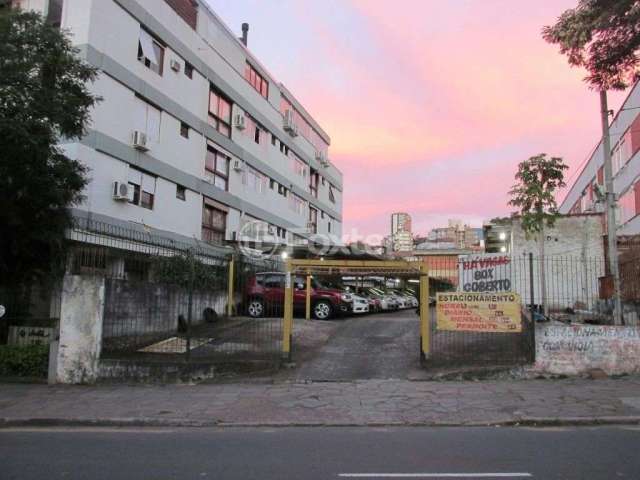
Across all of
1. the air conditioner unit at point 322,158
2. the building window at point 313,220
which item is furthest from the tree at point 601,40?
the air conditioner unit at point 322,158

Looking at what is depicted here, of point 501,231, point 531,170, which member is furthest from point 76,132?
point 501,231

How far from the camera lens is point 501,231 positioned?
96.9ft

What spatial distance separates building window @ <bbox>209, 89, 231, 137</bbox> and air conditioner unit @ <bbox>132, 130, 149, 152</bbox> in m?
6.20

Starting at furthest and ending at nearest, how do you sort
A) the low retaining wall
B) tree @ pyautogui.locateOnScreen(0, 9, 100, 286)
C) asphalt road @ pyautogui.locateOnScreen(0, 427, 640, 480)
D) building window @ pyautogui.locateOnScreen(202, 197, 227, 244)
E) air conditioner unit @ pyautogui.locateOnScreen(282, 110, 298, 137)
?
1. air conditioner unit @ pyautogui.locateOnScreen(282, 110, 298, 137)
2. building window @ pyautogui.locateOnScreen(202, 197, 227, 244)
3. tree @ pyautogui.locateOnScreen(0, 9, 100, 286)
4. the low retaining wall
5. asphalt road @ pyautogui.locateOnScreen(0, 427, 640, 480)

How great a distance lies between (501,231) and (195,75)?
57.9ft

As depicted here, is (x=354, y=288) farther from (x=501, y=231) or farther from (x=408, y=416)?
(x=408, y=416)

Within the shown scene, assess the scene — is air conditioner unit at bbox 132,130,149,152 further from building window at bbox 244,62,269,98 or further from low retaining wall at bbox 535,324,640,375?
low retaining wall at bbox 535,324,640,375

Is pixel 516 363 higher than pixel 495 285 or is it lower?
lower

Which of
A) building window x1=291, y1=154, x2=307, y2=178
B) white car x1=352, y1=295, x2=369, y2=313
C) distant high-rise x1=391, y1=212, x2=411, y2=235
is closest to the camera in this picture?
white car x1=352, y1=295, x2=369, y2=313

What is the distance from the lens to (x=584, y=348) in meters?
11.3

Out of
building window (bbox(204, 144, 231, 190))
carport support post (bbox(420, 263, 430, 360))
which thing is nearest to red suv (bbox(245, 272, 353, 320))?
carport support post (bbox(420, 263, 430, 360))

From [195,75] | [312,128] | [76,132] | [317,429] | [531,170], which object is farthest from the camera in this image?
[312,128]

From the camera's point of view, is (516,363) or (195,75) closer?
(516,363)

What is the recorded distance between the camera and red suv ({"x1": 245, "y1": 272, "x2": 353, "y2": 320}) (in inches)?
699
